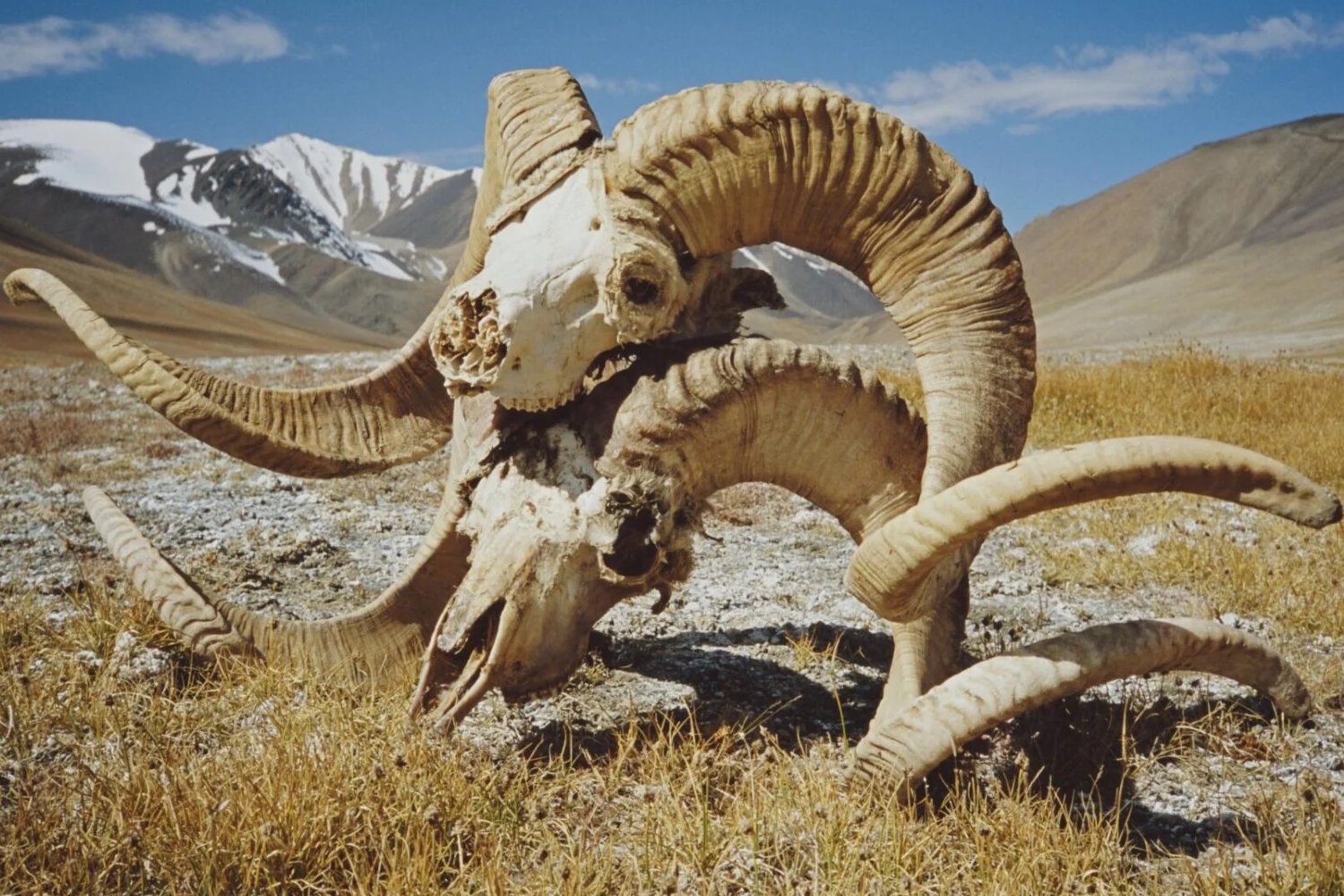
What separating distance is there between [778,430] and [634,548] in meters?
0.70

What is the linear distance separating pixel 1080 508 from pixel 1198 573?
1834 mm

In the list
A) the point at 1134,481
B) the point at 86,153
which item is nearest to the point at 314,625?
the point at 1134,481

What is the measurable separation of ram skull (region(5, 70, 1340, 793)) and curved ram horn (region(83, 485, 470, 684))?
24.9 inches

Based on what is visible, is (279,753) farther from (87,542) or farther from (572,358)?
(87,542)

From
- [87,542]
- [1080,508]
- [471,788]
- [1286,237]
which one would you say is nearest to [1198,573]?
[1080,508]

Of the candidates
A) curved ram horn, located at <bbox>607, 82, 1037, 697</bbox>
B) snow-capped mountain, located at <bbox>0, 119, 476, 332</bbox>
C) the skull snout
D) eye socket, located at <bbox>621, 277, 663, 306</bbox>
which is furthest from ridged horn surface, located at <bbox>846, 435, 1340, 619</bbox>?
snow-capped mountain, located at <bbox>0, 119, 476, 332</bbox>

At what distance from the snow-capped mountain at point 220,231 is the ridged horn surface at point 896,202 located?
107 metres

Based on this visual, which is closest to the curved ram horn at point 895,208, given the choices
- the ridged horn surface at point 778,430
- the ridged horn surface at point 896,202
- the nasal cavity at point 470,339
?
the ridged horn surface at point 896,202

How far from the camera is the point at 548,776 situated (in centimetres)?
359

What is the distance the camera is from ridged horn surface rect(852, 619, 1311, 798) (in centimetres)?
298

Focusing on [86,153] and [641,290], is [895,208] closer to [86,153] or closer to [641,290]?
[641,290]

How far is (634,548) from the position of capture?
353cm

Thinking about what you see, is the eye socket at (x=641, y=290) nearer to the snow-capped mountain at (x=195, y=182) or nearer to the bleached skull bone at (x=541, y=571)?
the bleached skull bone at (x=541, y=571)

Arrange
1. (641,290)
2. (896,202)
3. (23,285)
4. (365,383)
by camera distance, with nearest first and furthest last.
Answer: (896,202) → (641,290) → (23,285) → (365,383)
